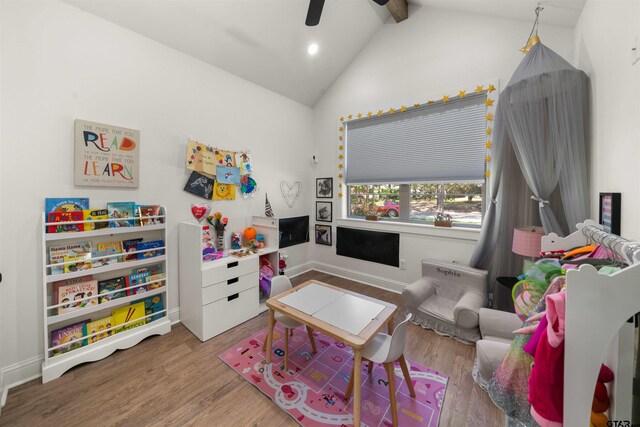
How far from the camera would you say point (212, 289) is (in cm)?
232

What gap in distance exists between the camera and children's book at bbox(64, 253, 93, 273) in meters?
1.88

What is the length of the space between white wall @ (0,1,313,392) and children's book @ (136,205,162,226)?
0.09m

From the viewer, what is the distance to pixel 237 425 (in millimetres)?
1463

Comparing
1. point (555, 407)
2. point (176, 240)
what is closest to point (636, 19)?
point (555, 407)

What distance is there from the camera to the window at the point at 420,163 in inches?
108

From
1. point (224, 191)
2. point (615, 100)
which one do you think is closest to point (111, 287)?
point (224, 191)

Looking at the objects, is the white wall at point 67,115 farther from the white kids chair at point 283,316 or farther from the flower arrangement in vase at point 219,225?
the white kids chair at point 283,316

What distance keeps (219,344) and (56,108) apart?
7.52ft

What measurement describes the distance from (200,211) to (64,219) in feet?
3.37

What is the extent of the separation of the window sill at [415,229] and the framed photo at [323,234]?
0.24 m

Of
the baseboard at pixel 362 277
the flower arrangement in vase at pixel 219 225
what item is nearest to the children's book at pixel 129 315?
the flower arrangement in vase at pixel 219 225

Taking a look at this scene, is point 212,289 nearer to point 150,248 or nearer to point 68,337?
point 150,248

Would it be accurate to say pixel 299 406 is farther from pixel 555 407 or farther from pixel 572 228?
pixel 572 228

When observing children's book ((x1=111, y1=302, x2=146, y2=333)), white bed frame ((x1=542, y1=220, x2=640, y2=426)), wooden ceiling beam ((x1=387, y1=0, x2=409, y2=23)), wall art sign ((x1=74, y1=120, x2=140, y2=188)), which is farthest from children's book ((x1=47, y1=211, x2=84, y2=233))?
wooden ceiling beam ((x1=387, y1=0, x2=409, y2=23))
